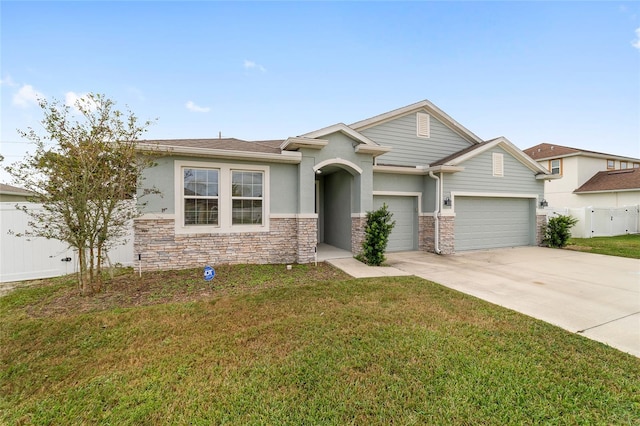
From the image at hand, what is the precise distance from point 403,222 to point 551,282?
485 cm

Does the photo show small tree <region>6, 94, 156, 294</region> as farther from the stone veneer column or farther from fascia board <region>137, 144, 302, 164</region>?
the stone veneer column

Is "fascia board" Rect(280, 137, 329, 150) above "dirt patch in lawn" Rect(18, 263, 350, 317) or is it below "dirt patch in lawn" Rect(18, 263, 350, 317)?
above

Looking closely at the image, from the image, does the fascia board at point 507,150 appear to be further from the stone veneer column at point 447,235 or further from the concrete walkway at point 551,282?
the concrete walkway at point 551,282

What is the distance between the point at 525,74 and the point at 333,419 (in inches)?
592

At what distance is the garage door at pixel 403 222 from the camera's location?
9844 mm

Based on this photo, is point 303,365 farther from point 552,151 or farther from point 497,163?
point 552,151

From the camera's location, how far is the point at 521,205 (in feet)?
37.3

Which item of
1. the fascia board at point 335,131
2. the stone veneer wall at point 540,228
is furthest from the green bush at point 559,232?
the fascia board at point 335,131

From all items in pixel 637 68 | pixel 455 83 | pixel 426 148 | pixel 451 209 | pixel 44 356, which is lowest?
pixel 44 356

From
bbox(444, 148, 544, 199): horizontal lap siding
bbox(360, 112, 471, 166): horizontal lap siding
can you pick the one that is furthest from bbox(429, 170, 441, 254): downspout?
bbox(360, 112, 471, 166): horizontal lap siding

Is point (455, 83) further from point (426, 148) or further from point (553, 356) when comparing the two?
point (553, 356)

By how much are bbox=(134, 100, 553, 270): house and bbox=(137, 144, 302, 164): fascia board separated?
0.03 metres

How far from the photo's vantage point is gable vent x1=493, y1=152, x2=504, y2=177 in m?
10.5

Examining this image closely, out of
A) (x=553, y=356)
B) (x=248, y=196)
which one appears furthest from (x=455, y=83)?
(x=553, y=356)
